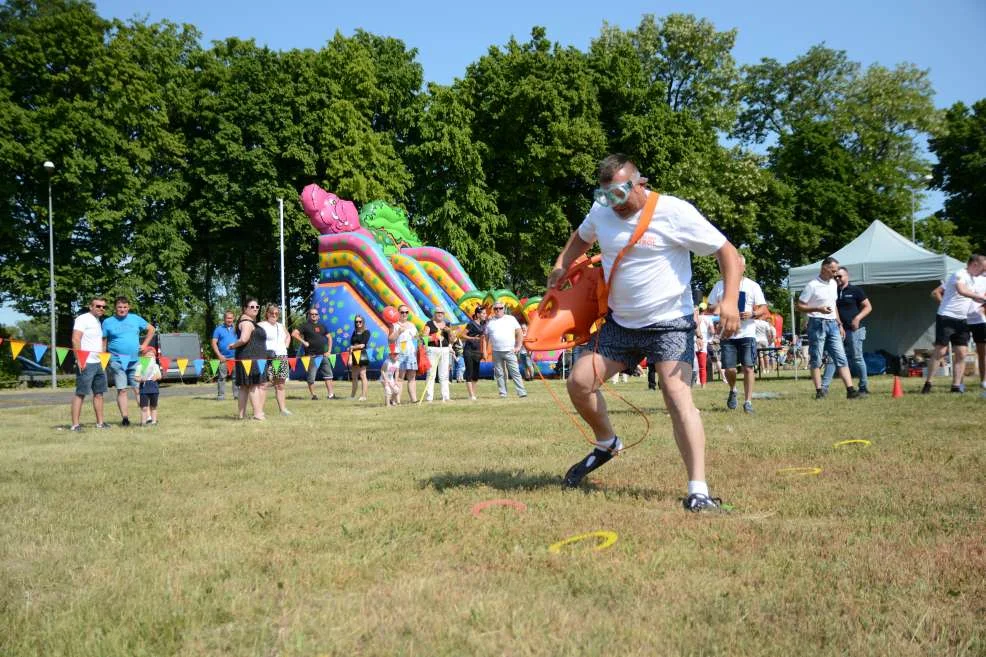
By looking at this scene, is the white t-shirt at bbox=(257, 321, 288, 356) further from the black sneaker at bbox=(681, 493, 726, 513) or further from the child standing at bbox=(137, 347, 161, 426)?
the black sneaker at bbox=(681, 493, 726, 513)

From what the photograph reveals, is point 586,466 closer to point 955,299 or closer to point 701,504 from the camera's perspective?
point 701,504

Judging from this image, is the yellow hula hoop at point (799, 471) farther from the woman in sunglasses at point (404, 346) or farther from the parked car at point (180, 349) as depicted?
the parked car at point (180, 349)

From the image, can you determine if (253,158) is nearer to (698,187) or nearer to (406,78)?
(406,78)

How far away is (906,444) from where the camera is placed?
6.85 meters

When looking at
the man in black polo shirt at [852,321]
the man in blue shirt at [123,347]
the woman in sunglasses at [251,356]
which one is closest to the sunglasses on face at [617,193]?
the woman in sunglasses at [251,356]

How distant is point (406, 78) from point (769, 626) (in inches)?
1465

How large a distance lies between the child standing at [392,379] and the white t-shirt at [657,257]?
10174mm

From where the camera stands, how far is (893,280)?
20.7m

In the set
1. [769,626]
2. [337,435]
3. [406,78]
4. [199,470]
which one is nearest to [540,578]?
[769,626]

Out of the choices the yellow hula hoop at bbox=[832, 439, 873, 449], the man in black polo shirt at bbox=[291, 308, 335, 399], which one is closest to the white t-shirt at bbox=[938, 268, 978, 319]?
the yellow hula hoop at bbox=[832, 439, 873, 449]

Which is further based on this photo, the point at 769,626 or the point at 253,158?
the point at 253,158

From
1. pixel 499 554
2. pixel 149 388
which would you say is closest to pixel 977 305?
pixel 499 554

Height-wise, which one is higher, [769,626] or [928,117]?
[928,117]

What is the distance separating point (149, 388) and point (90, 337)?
1.07 meters
